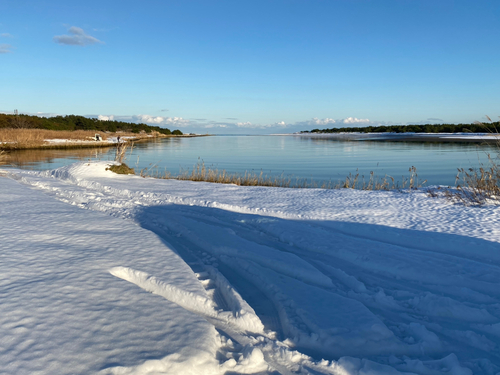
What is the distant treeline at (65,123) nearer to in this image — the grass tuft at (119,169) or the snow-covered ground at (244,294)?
the grass tuft at (119,169)

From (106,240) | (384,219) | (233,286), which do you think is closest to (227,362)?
(233,286)

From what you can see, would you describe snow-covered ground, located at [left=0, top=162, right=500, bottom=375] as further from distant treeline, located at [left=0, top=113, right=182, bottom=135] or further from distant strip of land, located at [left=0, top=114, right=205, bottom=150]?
distant treeline, located at [left=0, top=113, right=182, bottom=135]

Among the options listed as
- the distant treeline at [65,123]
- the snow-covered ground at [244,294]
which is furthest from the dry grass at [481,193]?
the distant treeline at [65,123]

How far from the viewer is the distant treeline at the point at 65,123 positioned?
55.5 m

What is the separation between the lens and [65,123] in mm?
75875

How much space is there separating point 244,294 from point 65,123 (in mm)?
86727

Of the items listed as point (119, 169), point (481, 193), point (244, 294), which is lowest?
point (244, 294)

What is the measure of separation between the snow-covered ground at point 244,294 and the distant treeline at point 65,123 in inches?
2427

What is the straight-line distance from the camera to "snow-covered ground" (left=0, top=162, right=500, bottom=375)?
2.45 meters

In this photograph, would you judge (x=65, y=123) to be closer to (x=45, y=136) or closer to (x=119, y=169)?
(x=45, y=136)

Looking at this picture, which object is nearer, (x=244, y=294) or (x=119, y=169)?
(x=244, y=294)

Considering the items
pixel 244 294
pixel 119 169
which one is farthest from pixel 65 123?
pixel 244 294

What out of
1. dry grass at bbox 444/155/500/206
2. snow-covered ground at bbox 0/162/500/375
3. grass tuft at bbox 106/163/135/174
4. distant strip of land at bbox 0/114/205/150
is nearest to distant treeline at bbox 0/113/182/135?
distant strip of land at bbox 0/114/205/150

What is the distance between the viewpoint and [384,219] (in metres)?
7.09
